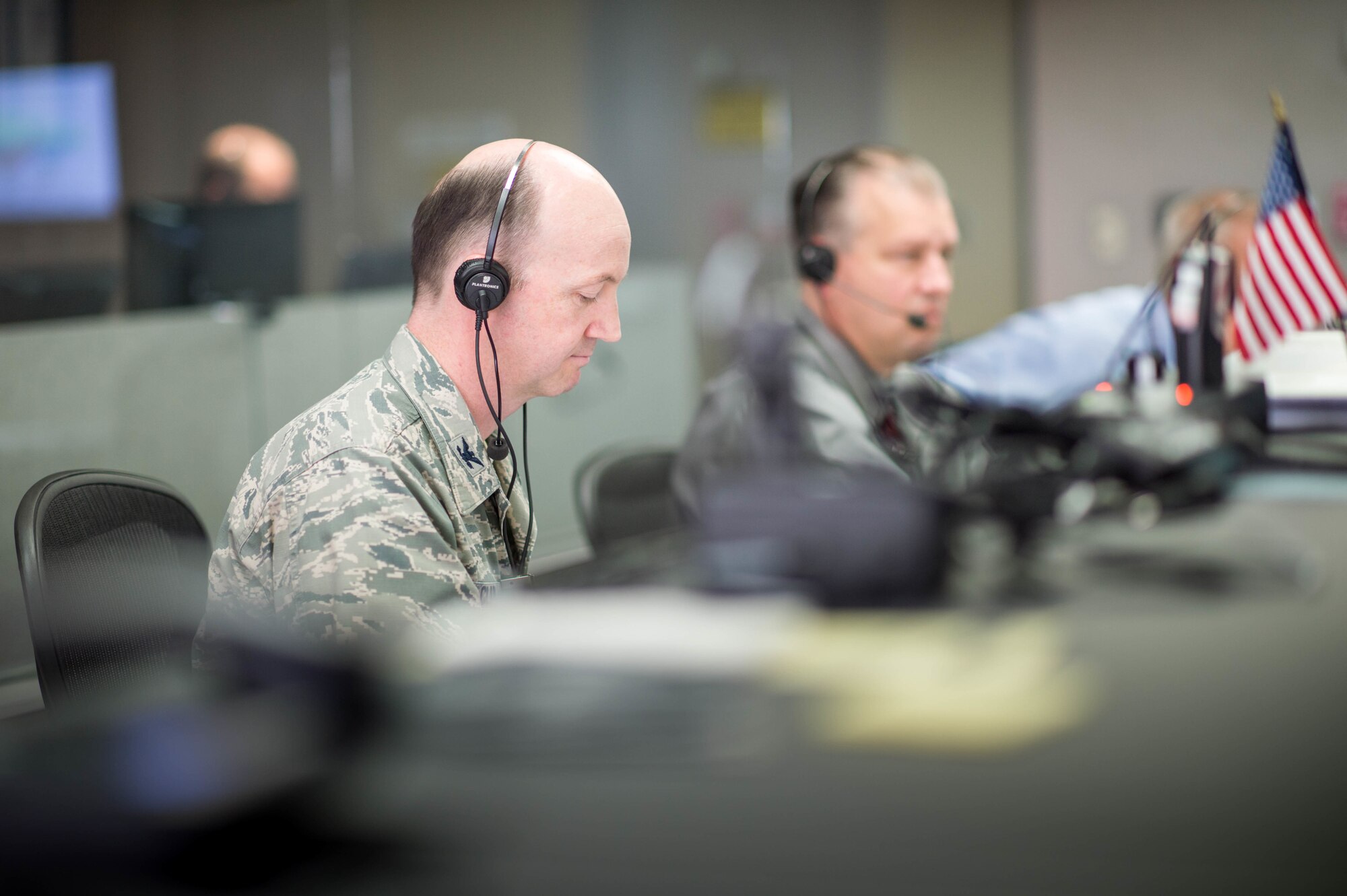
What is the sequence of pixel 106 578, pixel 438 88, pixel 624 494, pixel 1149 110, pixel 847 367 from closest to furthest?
pixel 106 578, pixel 847 367, pixel 624 494, pixel 438 88, pixel 1149 110

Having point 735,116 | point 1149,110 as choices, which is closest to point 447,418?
point 735,116

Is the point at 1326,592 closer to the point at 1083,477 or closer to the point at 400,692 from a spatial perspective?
the point at 1083,477

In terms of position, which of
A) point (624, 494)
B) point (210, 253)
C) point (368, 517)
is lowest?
point (624, 494)

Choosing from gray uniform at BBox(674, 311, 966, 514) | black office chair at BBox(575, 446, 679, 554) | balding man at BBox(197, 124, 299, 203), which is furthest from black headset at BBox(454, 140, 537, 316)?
balding man at BBox(197, 124, 299, 203)

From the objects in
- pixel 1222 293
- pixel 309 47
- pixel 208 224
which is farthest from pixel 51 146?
pixel 1222 293

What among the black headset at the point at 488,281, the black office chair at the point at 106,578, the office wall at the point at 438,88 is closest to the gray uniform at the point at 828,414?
the black headset at the point at 488,281

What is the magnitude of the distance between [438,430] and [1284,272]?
3.06 ft

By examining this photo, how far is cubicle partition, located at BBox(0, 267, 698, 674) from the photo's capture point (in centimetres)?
221

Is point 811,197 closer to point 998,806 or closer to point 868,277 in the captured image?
point 868,277

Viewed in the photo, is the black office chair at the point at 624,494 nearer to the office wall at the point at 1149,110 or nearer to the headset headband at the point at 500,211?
the headset headband at the point at 500,211

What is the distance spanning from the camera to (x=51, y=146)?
224 cm

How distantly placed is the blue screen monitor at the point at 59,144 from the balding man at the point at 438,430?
52.9 inches

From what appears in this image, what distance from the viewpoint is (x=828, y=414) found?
4.94ft

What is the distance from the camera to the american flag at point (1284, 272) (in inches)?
53.4
